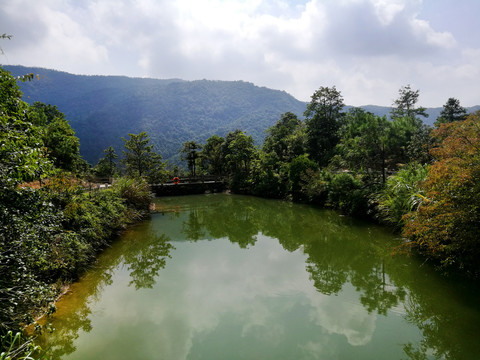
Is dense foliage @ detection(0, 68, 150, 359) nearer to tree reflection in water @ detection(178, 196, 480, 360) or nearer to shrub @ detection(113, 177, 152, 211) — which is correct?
tree reflection in water @ detection(178, 196, 480, 360)

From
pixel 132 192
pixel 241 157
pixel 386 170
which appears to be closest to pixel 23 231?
pixel 132 192

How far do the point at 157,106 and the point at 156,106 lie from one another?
21.4 inches

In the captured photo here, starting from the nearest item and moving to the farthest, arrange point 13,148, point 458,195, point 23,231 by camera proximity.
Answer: point 13,148
point 23,231
point 458,195

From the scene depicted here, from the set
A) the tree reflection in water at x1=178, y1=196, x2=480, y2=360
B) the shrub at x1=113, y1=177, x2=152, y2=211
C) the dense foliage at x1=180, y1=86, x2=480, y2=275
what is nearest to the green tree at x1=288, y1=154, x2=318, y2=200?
the dense foliage at x1=180, y1=86, x2=480, y2=275

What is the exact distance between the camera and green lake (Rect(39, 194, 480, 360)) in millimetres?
4211

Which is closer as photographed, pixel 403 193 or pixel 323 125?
pixel 403 193

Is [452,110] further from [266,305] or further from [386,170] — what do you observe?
[266,305]

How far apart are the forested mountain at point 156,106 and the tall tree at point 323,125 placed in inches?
2457

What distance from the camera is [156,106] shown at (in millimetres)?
120938

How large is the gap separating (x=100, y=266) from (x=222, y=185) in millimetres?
19543

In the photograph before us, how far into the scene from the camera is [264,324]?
15.8 ft

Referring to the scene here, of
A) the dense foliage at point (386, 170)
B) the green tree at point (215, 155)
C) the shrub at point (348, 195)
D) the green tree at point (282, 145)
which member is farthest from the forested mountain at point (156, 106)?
the shrub at point (348, 195)

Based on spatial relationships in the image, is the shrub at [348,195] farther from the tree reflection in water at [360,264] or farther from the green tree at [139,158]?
the green tree at [139,158]

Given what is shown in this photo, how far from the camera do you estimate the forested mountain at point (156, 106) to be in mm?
98875
